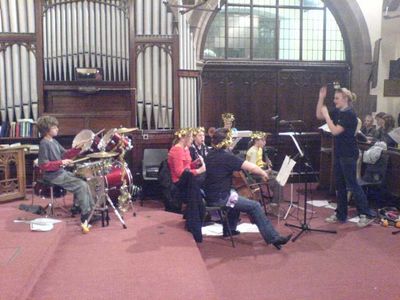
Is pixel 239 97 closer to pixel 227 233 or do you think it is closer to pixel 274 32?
pixel 274 32

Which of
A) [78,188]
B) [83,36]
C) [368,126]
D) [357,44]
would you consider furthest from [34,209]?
[357,44]

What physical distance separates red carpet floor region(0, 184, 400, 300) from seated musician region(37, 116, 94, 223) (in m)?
0.32

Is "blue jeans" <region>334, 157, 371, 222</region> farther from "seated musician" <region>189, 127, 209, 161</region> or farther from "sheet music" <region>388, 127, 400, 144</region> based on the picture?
"seated musician" <region>189, 127, 209, 161</region>

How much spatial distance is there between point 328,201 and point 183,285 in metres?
4.38

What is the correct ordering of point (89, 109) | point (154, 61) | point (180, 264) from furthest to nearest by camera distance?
1. point (89, 109)
2. point (154, 61)
3. point (180, 264)

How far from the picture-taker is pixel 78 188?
17.8ft

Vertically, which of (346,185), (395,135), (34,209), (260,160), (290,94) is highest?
(290,94)

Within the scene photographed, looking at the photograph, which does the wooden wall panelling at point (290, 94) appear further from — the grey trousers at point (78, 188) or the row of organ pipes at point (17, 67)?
the grey trousers at point (78, 188)

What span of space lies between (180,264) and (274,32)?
21.1 ft

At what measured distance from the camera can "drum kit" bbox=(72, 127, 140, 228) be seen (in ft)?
17.9

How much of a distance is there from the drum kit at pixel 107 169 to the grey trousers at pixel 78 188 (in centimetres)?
9

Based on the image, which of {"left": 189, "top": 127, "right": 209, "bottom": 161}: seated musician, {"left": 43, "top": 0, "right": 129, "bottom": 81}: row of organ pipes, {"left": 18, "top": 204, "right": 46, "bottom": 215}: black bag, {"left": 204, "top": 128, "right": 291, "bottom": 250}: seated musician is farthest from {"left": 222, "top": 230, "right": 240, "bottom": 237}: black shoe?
{"left": 43, "top": 0, "right": 129, "bottom": 81}: row of organ pipes

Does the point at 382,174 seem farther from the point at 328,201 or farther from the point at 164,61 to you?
the point at 164,61

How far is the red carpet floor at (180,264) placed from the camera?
3723mm
